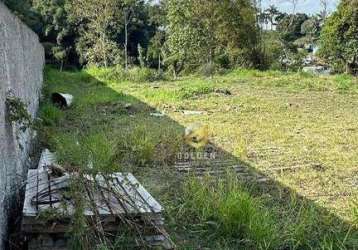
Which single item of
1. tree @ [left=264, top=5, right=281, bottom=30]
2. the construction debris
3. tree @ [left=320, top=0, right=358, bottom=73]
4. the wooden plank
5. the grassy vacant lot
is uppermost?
tree @ [left=264, top=5, right=281, bottom=30]

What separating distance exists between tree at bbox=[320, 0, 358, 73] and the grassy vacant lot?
445cm

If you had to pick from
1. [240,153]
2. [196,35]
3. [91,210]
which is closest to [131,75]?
[196,35]

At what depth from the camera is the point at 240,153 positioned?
5277mm

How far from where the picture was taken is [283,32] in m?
19.4

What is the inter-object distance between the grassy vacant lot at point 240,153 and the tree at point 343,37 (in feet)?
14.6

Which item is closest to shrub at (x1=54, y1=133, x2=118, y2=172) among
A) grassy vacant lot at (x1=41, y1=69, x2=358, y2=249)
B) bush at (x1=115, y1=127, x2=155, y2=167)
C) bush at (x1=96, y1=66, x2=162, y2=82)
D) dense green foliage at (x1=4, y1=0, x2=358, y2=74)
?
grassy vacant lot at (x1=41, y1=69, x2=358, y2=249)

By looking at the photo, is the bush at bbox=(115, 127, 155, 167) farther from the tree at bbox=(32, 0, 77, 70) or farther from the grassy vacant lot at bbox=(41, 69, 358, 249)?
the tree at bbox=(32, 0, 77, 70)

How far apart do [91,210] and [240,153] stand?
117 inches

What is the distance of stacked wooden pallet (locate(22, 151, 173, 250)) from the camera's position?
2465 millimetres

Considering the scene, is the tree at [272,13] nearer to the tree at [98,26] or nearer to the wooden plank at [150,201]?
the tree at [98,26]

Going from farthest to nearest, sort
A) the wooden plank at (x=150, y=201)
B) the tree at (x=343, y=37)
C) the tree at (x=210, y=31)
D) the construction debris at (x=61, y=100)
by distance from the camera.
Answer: the tree at (x=210, y=31) → the tree at (x=343, y=37) → the construction debris at (x=61, y=100) → the wooden plank at (x=150, y=201)

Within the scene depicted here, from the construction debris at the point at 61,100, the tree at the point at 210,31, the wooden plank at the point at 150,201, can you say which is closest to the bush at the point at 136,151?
the wooden plank at the point at 150,201

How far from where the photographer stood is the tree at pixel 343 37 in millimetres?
14834

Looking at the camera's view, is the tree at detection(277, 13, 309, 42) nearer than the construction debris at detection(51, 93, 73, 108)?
No
